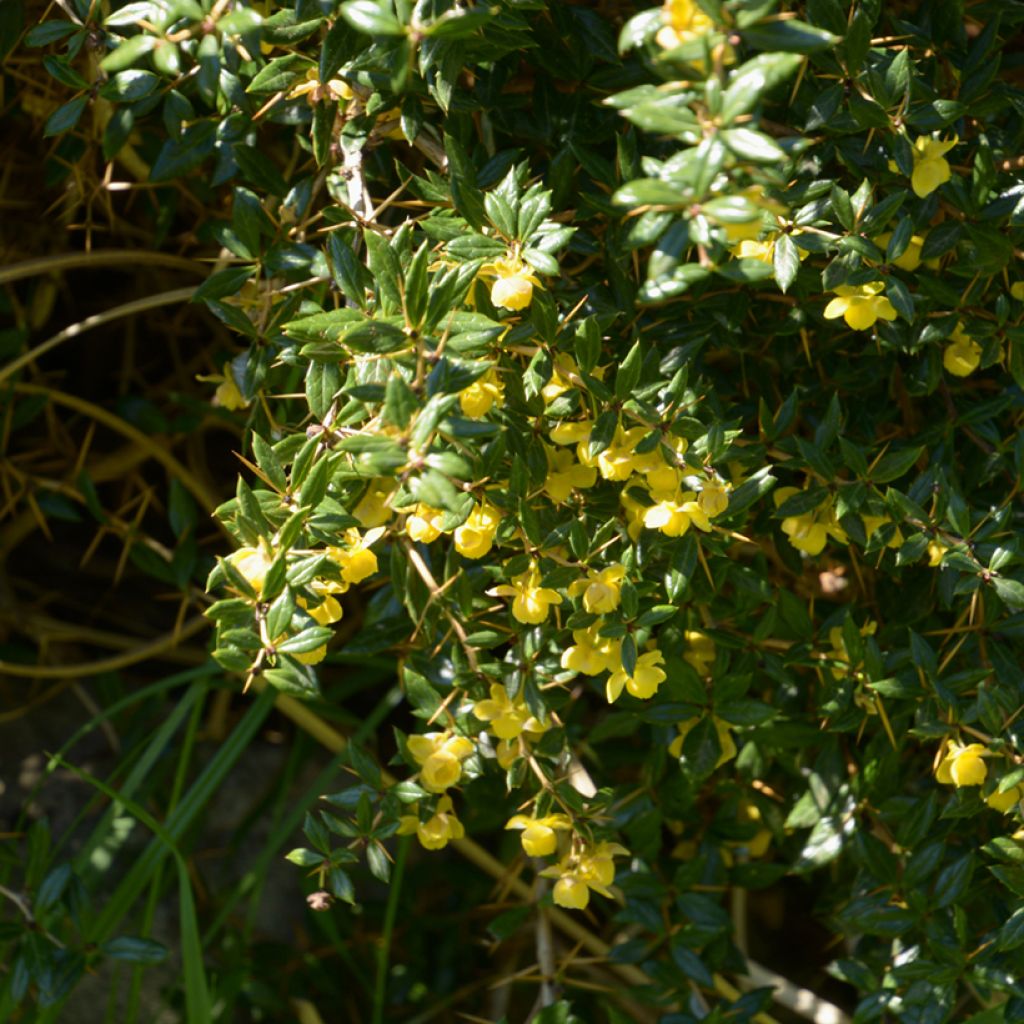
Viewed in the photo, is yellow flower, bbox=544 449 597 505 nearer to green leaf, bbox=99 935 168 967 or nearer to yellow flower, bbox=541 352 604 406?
yellow flower, bbox=541 352 604 406

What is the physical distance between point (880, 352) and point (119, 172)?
1034mm

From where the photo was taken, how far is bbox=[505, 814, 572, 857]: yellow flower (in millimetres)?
1091

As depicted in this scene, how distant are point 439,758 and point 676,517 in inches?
13.1

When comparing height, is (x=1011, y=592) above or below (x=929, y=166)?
below

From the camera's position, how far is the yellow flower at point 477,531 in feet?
3.19

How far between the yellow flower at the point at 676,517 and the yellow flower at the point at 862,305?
7.7 inches

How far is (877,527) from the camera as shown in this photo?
1.11 metres

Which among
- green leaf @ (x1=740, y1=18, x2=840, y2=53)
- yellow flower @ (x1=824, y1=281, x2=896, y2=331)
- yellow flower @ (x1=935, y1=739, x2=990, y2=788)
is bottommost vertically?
yellow flower @ (x1=935, y1=739, x2=990, y2=788)

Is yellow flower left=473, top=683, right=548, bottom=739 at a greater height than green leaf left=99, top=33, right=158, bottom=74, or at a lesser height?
lesser

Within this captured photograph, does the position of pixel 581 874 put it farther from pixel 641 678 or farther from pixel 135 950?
pixel 135 950

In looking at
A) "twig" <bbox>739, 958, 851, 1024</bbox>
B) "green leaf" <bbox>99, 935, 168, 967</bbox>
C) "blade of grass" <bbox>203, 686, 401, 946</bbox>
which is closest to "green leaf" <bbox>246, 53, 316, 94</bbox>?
"blade of grass" <bbox>203, 686, 401, 946</bbox>

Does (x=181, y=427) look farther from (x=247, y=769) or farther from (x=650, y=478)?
(x=650, y=478)

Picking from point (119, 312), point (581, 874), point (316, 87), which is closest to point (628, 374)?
point (316, 87)

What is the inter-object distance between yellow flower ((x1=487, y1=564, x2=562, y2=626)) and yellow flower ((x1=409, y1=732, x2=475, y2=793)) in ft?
0.53
